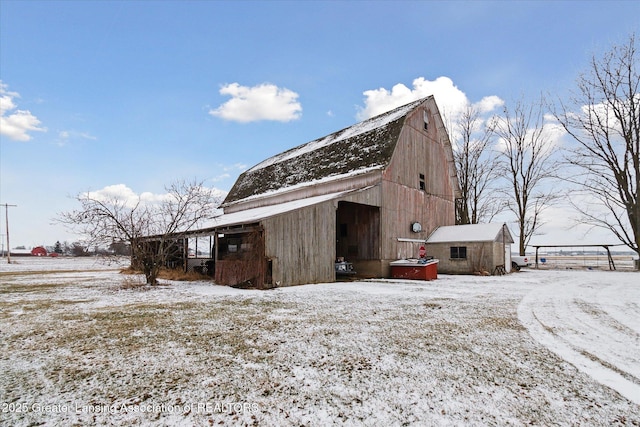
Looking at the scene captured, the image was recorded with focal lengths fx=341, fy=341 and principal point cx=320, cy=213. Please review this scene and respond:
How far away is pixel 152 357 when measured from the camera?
15.1 feet

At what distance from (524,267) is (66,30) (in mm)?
29946

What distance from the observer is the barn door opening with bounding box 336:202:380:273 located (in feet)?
57.4

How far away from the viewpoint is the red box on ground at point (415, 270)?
16.1 meters

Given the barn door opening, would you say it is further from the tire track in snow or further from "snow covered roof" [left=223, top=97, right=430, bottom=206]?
the tire track in snow

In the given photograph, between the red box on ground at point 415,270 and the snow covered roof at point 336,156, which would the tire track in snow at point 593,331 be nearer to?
the red box on ground at point 415,270

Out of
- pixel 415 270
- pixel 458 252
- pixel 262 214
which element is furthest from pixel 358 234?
pixel 458 252

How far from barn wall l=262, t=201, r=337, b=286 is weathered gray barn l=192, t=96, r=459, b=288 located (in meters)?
0.04

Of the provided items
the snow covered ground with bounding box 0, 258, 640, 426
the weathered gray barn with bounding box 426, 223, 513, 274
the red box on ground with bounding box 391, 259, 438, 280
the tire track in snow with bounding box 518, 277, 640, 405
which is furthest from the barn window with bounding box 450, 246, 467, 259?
the snow covered ground with bounding box 0, 258, 640, 426

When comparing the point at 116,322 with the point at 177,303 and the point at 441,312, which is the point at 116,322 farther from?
the point at 441,312

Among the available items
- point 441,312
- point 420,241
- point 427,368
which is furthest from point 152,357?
point 420,241

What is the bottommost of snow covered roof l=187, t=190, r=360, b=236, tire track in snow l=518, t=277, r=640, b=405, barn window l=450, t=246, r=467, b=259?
tire track in snow l=518, t=277, r=640, b=405

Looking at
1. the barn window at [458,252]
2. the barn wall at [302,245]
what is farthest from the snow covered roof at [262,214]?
the barn window at [458,252]

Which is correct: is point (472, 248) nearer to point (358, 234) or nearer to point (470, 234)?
point (470, 234)

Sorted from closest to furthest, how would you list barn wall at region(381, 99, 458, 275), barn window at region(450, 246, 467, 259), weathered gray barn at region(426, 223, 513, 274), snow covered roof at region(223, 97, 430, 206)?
barn wall at region(381, 99, 458, 275) → snow covered roof at region(223, 97, 430, 206) → weathered gray barn at region(426, 223, 513, 274) → barn window at region(450, 246, 467, 259)
